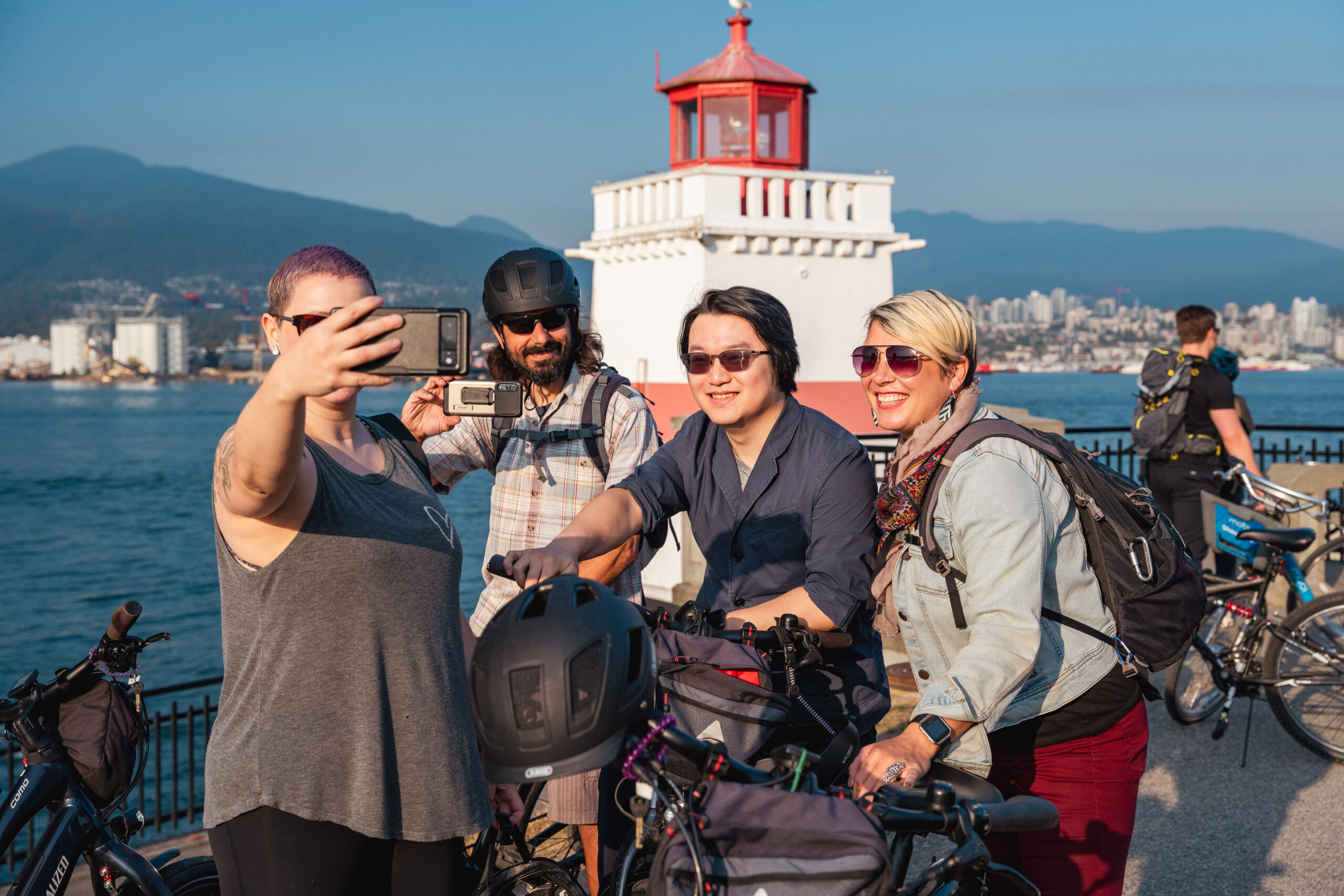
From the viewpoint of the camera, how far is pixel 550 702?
1.55 m

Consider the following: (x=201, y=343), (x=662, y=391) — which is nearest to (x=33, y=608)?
(x=662, y=391)

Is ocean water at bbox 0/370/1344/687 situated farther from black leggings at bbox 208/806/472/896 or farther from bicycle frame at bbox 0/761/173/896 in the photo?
bicycle frame at bbox 0/761/173/896

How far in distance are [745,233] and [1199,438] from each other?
13079 mm

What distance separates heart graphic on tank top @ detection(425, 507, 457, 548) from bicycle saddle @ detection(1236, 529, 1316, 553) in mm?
4859

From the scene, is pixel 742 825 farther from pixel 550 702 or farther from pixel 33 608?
pixel 33 608

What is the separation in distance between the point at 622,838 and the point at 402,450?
1.11 meters

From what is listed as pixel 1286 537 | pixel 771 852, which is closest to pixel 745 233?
pixel 1286 537

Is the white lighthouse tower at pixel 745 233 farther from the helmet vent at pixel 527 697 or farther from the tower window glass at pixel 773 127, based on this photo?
the helmet vent at pixel 527 697

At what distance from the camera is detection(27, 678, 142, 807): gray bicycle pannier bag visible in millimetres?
3152

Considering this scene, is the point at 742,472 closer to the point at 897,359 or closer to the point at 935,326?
the point at 897,359

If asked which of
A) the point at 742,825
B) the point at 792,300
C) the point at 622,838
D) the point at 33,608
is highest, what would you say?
the point at 792,300

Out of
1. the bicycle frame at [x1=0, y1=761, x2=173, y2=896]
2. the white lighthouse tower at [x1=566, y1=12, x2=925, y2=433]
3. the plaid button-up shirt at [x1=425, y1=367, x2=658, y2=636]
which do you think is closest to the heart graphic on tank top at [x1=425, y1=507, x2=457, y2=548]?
the plaid button-up shirt at [x1=425, y1=367, x2=658, y2=636]

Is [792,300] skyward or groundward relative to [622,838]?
skyward

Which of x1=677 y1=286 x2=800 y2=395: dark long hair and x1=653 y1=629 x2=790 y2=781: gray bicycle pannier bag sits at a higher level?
x1=677 y1=286 x2=800 y2=395: dark long hair
